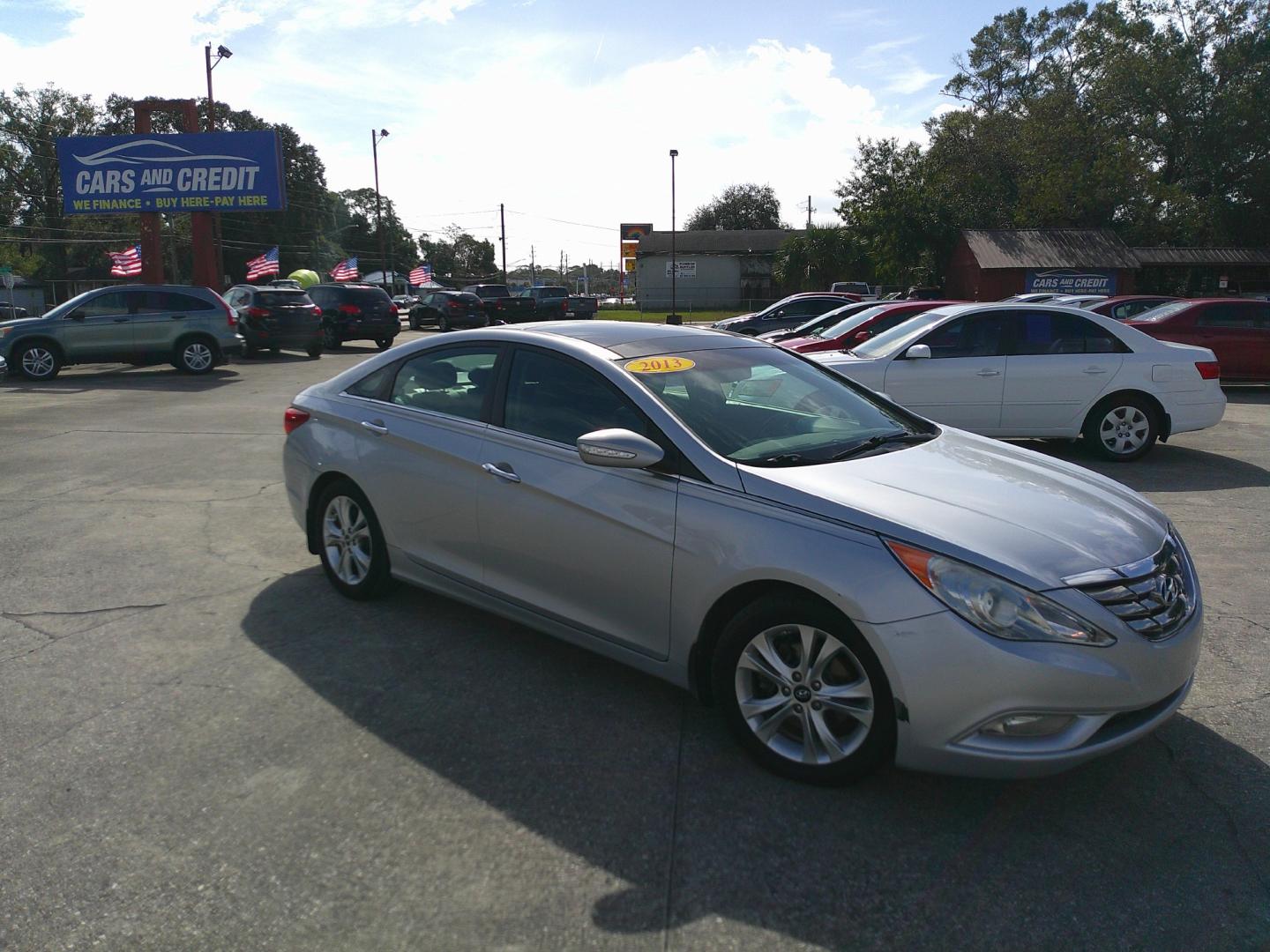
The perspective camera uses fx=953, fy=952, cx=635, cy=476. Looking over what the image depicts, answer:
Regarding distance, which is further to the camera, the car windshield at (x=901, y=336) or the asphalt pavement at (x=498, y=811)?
the car windshield at (x=901, y=336)

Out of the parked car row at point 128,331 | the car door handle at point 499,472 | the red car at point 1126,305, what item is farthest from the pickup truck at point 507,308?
the car door handle at point 499,472

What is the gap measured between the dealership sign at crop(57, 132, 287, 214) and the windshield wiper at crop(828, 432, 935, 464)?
2756 centimetres

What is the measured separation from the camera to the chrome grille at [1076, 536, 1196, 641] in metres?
3.01

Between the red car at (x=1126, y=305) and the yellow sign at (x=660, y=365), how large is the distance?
1558 centimetres

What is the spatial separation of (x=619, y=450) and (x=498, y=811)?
1325mm

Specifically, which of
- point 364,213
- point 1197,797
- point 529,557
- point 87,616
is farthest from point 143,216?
point 364,213

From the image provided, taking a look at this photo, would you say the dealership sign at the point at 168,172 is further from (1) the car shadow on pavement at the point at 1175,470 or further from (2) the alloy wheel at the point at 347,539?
(2) the alloy wheel at the point at 347,539

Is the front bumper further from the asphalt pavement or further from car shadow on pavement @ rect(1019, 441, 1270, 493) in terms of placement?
car shadow on pavement @ rect(1019, 441, 1270, 493)

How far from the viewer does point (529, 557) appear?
4035 mm

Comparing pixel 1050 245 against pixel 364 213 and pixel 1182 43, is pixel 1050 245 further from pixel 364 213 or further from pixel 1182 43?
pixel 364 213

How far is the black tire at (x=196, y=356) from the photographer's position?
60.4 feet

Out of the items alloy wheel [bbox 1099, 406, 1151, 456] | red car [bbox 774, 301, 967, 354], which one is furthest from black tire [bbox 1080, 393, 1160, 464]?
red car [bbox 774, 301, 967, 354]

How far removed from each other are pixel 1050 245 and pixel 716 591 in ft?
133

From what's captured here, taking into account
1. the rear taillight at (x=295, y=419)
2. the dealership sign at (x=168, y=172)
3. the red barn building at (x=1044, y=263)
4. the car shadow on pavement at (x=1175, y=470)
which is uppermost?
the dealership sign at (x=168, y=172)
